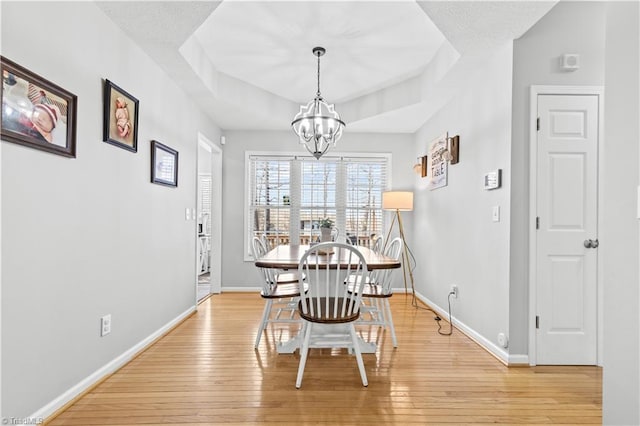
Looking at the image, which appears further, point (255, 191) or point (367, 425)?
point (255, 191)

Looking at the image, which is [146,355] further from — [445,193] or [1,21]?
[445,193]

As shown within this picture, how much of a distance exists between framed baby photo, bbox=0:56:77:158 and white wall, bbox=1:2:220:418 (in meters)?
0.05

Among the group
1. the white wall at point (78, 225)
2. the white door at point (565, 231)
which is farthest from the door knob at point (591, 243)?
A: the white wall at point (78, 225)

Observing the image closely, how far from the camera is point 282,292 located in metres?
2.78

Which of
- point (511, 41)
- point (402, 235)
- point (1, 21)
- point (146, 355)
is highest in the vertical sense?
point (511, 41)

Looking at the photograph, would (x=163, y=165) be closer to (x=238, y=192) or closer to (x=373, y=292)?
(x=238, y=192)

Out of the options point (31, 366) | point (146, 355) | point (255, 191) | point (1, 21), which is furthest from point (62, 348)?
point (255, 191)

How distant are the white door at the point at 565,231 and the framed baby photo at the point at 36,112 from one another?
3.10 meters

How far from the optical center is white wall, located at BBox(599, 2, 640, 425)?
1.24 metres

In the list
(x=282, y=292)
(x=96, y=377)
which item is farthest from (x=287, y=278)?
(x=96, y=377)

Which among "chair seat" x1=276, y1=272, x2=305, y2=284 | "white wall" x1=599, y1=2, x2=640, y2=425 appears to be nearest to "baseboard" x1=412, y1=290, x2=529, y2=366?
"white wall" x1=599, y1=2, x2=640, y2=425

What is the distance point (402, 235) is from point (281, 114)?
7.67 feet

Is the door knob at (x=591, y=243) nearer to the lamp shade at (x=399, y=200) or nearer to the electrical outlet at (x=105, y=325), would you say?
the lamp shade at (x=399, y=200)

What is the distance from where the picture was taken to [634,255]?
49.1 inches
